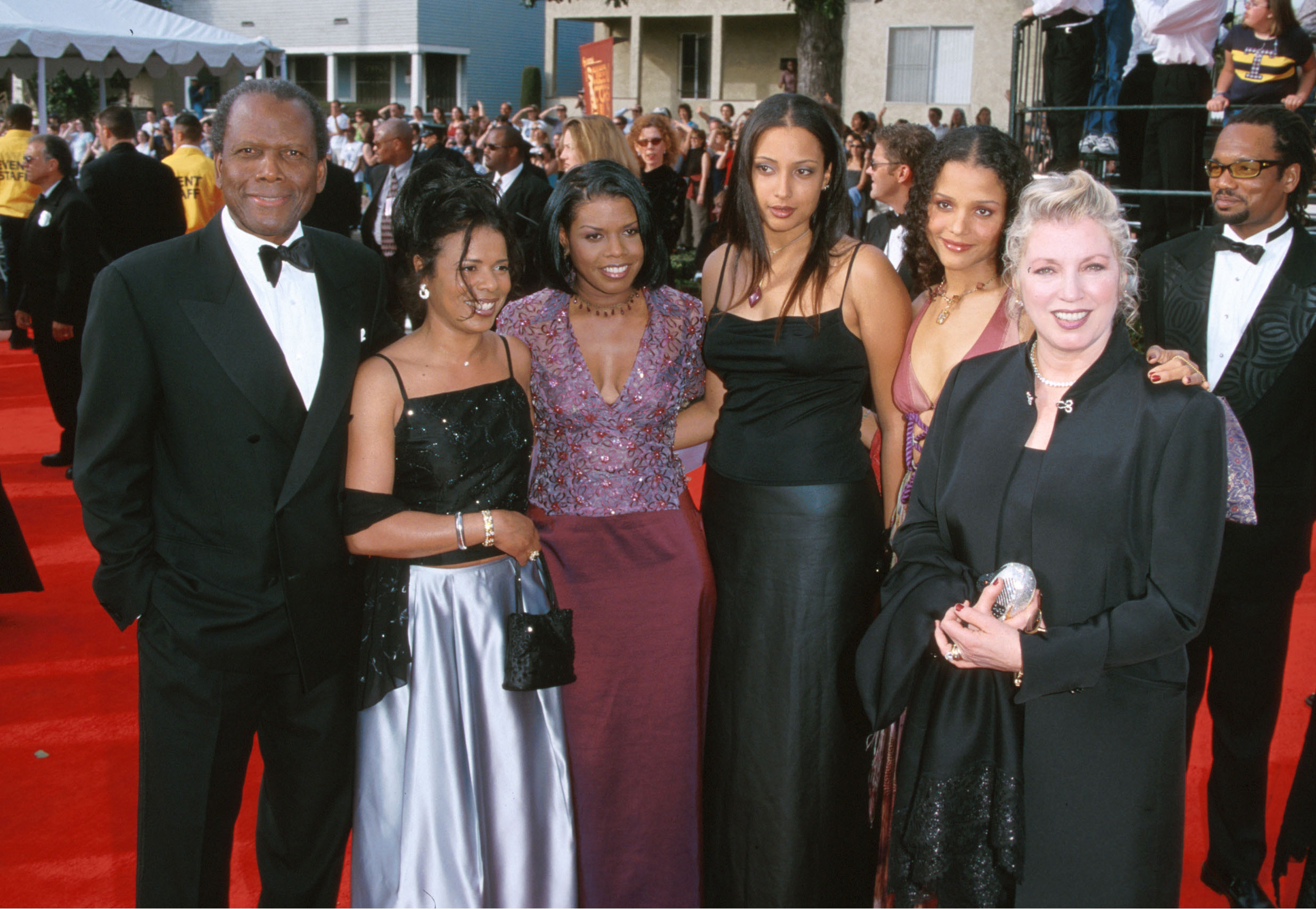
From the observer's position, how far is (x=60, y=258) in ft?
23.2

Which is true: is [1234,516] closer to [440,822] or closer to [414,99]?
[440,822]

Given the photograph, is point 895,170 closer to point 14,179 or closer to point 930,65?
point 14,179

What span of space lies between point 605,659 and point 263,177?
4.85ft

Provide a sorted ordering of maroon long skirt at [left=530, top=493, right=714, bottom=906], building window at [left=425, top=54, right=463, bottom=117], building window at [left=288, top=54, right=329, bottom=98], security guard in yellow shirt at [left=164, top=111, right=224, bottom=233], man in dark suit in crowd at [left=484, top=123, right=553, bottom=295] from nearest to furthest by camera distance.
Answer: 1. maroon long skirt at [left=530, top=493, right=714, bottom=906]
2. man in dark suit in crowd at [left=484, top=123, right=553, bottom=295]
3. security guard in yellow shirt at [left=164, top=111, right=224, bottom=233]
4. building window at [left=425, top=54, right=463, bottom=117]
5. building window at [left=288, top=54, right=329, bottom=98]

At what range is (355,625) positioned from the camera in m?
2.54

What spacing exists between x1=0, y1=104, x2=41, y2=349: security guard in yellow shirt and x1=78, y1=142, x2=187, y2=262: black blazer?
2.08 meters

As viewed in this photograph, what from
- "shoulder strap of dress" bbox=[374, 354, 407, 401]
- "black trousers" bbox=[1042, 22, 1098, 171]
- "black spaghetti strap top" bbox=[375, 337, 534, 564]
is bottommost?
"black spaghetti strap top" bbox=[375, 337, 534, 564]

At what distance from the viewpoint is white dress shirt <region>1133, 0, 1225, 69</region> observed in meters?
6.18

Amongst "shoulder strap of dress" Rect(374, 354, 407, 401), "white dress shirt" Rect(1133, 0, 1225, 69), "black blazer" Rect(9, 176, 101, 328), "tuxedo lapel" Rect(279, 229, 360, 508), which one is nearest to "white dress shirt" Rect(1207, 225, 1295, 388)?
"shoulder strap of dress" Rect(374, 354, 407, 401)

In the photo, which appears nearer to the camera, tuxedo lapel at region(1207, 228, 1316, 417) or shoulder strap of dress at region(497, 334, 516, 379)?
shoulder strap of dress at region(497, 334, 516, 379)

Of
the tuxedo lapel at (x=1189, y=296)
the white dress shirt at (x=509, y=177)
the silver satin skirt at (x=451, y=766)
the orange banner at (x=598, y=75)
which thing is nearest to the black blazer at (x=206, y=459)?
the silver satin skirt at (x=451, y=766)

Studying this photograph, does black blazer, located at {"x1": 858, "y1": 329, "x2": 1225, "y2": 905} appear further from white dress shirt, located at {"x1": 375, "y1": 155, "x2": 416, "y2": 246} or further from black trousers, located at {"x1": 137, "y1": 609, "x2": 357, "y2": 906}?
white dress shirt, located at {"x1": 375, "y1": 155, "x2": 416, "y2": 246}

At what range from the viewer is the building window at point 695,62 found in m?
25.7

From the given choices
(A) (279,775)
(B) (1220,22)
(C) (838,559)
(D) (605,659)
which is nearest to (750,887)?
(D) (605,659)
